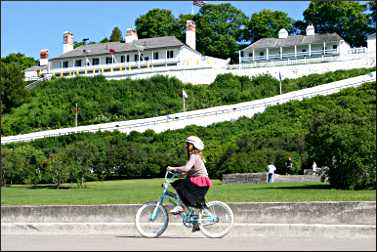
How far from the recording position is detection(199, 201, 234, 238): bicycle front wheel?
11227 millimetres

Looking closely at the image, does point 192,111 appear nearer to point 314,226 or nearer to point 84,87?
point 84,87

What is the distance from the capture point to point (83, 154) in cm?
4053

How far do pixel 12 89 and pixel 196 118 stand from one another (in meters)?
24.6

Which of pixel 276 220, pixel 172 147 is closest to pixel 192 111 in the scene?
pixel 172 147

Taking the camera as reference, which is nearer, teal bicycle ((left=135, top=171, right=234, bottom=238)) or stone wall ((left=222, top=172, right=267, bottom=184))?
teal bicycle ((left=135, top=171, right=234, bottom=238))

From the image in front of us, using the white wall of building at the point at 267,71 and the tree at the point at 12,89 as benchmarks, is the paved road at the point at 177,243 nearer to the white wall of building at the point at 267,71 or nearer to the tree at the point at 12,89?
the white wall of building at the point at 267,71

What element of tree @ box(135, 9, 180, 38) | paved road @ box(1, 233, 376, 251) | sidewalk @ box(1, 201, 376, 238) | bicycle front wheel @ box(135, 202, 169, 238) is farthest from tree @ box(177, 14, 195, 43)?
paved road @ box(1, 233, 376, 251)

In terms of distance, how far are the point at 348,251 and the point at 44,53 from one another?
10163cm

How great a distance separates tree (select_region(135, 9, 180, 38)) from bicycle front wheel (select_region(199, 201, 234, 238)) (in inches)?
3581

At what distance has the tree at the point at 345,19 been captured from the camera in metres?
92.2

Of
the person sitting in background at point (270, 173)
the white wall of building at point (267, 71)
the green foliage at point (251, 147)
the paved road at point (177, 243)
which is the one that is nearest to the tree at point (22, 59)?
the white wall of building at point (267, 71)

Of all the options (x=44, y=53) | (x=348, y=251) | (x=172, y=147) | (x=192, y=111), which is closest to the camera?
(x=348, y=251)

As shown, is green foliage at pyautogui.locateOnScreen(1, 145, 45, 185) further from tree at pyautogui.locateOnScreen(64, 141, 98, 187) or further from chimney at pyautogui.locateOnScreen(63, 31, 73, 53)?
chimney at pyautogui.locateOnScreen(63, 31, 73, 53)

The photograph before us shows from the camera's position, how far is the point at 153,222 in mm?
11516
